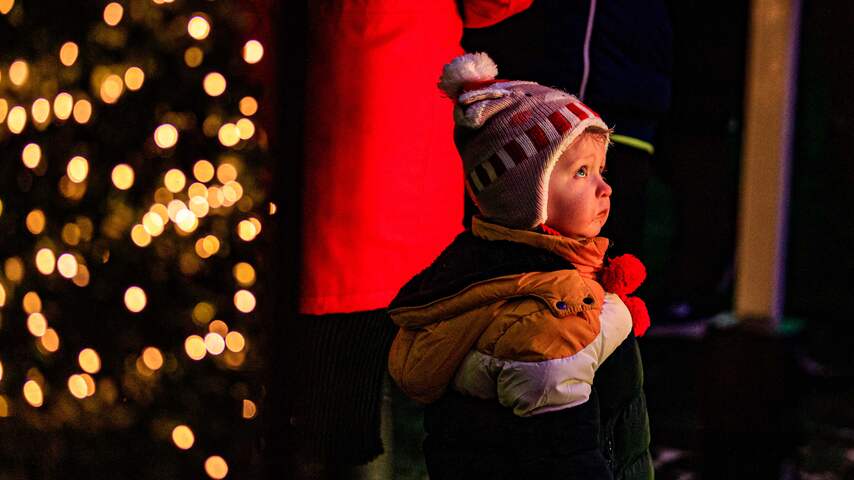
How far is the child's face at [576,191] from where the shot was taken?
1.16m

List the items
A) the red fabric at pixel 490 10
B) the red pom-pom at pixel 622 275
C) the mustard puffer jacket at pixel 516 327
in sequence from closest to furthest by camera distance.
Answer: the mustard puffer jacket at pixel 516 327
the red pom-pom at pixel 622 275
the red fabric at pixel 490 10

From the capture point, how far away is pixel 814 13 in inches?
185

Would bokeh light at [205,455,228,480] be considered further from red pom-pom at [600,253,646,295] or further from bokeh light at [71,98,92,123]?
red pom-pom at [600,253,646,295]

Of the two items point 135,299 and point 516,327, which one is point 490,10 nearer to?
point 516,327

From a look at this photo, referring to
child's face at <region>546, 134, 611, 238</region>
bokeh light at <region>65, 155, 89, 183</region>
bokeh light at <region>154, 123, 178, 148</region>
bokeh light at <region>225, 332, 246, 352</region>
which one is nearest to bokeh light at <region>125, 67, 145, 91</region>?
bokeh light at <region>154, 123, 178, 148</region>

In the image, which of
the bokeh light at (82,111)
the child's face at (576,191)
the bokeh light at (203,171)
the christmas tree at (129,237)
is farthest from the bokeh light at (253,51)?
the child's face at (576,191)

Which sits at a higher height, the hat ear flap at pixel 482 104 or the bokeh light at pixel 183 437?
the hat ear flap at pixel 482 104

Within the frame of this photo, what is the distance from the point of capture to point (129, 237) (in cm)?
187

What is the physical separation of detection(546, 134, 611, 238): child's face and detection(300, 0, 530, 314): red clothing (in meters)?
0.37

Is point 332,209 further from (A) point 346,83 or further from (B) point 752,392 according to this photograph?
(B) point 752,392

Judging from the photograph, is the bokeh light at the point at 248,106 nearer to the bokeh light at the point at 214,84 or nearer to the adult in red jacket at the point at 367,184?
the bokeh light at the point at 214,84

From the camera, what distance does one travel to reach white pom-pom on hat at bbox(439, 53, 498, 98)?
1.19 meters

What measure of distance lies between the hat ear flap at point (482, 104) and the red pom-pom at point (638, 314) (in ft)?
1.07

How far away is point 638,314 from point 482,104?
1.22 feet
